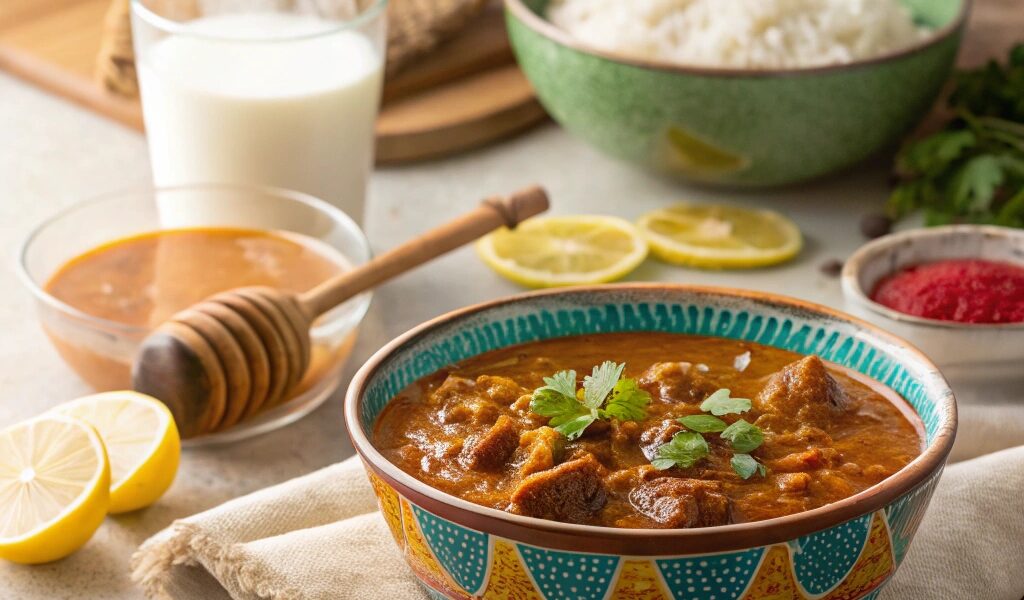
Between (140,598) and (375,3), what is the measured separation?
4.48ft

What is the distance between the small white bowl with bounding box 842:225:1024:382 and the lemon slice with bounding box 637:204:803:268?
417 mm

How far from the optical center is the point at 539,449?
1484 mm

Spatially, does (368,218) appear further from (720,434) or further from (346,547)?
(720,434)

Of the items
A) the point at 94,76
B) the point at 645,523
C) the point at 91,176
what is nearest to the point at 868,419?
the point at 645,523

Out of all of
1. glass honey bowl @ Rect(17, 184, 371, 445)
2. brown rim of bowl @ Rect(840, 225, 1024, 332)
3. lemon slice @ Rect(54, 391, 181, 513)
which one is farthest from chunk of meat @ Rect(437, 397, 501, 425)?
brown rim of bowl @ Rect(840, 225, 1024, 332)

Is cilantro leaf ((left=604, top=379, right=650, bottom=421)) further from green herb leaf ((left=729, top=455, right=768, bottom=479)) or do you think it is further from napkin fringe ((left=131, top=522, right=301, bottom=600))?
napkin fringe ((left=131, top=522, right=301, bottom=600))

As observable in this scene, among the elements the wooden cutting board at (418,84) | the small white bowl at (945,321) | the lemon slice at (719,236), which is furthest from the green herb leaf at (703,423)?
the wooden cutting board at (418,84)

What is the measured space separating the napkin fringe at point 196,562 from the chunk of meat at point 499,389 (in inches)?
14.0

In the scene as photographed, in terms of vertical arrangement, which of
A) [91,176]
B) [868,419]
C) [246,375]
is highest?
[868,419]

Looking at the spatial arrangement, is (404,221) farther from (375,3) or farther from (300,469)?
(300,469)

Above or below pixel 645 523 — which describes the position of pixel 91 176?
below

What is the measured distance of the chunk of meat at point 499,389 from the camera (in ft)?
5.42

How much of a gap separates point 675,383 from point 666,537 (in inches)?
15.3

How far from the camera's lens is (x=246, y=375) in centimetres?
214
